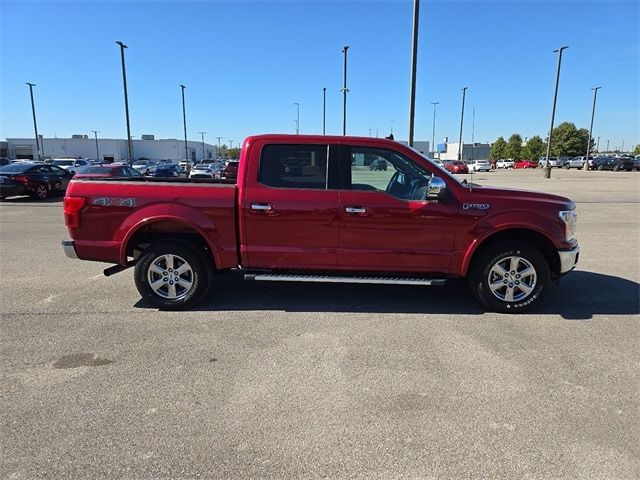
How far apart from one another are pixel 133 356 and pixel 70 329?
105 centimetres

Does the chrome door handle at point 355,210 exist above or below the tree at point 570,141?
below

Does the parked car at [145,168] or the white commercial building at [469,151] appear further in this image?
the white commercial building at [469,151]

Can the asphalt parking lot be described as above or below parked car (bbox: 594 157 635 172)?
below

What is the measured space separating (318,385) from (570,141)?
107 meters

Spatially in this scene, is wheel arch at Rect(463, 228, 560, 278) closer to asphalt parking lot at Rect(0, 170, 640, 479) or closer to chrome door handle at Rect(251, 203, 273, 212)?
asphalt parking lot at Rect(0, 170, 640, 479)

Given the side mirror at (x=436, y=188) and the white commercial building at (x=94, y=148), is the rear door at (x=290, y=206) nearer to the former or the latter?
the side mirror at (x=436, y=188)

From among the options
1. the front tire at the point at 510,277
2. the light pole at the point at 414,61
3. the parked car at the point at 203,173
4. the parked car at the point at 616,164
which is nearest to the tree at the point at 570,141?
the parked car at the point at 616,164

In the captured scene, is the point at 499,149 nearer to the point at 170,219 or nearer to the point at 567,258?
the point at 567,258

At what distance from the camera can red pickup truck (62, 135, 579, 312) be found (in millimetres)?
4914

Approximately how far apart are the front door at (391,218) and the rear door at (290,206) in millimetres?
166

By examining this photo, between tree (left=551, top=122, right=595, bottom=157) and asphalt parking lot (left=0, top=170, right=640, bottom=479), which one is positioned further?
tree (left=551, top=122, right=595, bottom=157)

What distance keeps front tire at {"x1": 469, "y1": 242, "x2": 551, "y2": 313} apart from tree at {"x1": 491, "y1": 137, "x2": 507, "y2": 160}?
118m

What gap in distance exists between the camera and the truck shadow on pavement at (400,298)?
17.0 ft

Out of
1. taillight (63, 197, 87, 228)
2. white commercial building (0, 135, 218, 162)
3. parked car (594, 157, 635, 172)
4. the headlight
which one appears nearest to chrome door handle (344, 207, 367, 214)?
the headlight
